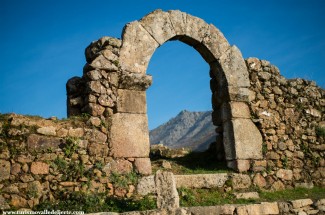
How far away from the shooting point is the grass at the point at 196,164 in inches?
288

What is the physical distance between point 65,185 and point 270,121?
5076mm

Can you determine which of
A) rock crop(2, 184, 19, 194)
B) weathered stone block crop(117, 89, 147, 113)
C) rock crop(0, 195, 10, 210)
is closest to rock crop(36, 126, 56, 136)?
rock crop(2, 184, 19, 194)

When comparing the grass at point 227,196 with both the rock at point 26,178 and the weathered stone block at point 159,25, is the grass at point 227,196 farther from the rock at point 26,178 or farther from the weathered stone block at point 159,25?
the weathered stone block at point 159,25

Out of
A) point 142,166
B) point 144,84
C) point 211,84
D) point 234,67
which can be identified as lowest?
point 142,166

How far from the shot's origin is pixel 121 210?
17.5 ft

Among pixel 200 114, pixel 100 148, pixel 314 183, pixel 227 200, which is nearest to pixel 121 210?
pixel 100 148

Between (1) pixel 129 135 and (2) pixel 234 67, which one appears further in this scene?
(2) pixel 234 67

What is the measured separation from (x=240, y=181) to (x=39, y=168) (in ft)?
13.5

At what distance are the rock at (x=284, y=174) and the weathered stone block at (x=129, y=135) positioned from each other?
3.36m

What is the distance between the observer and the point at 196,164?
818 centimetres

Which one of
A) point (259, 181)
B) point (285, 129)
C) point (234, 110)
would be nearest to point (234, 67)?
point (234, 110)

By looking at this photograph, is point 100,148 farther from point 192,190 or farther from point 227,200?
point 227,200

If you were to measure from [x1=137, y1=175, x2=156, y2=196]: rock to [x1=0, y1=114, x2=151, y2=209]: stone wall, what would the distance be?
0.39 ft

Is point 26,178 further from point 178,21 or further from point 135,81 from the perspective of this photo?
point 178,21
